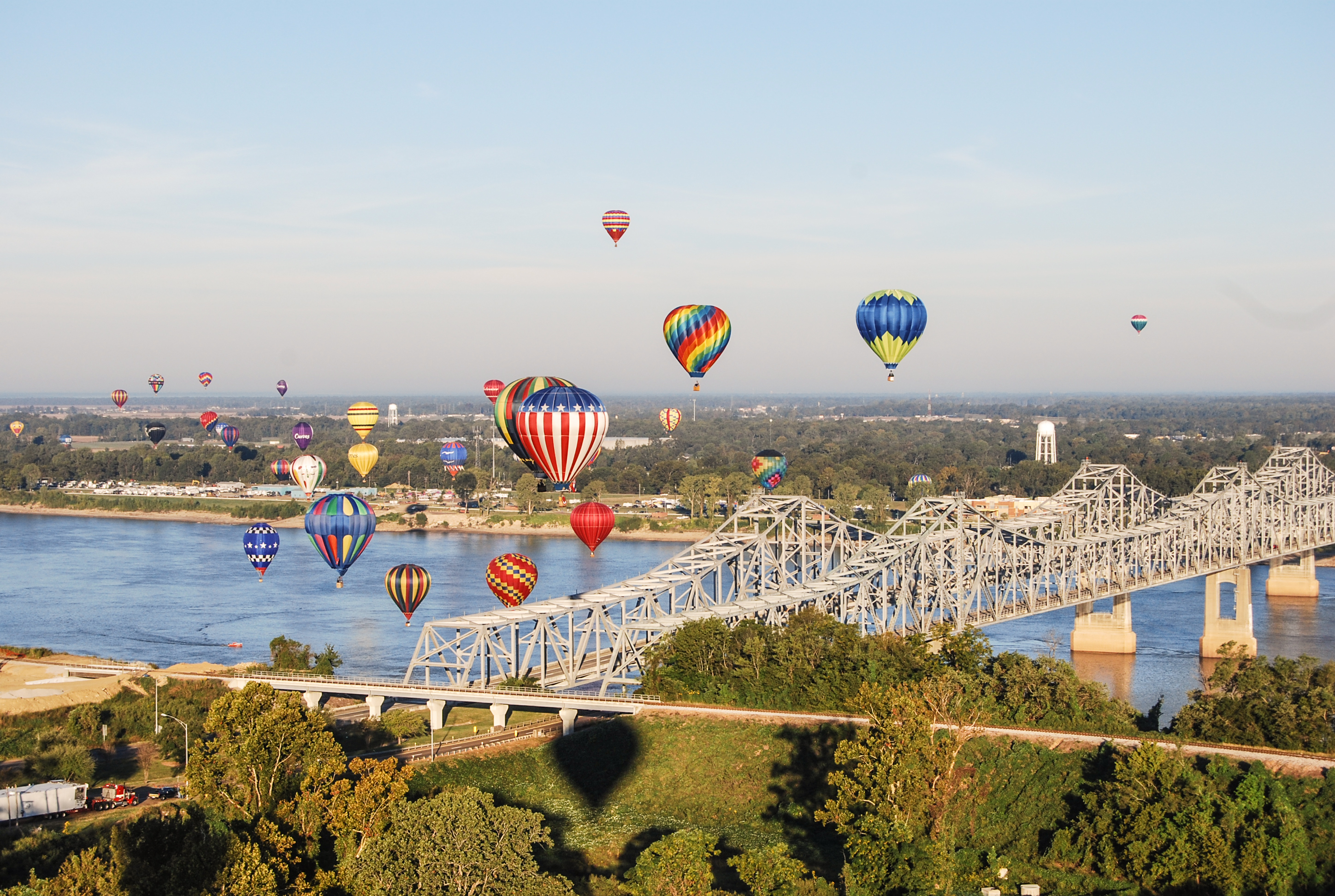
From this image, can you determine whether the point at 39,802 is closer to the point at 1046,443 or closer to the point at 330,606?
the point at 330,606

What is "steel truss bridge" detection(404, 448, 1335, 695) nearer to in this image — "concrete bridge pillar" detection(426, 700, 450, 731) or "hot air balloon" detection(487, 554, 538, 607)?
"concrete bridge pillar" detection(426, 700, 450, 731)

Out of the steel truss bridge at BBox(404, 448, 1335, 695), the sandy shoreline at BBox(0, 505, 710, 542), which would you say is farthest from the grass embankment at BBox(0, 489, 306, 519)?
the steel truss bridge at BBox(404, 448, 1335, 695)

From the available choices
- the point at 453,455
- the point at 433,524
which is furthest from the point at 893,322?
the point at 433,524

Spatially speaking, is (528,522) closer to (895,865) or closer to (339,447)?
(339,447)

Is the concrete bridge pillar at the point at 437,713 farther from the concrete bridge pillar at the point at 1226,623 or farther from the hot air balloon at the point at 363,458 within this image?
the hot air balloon at the point at 363,458

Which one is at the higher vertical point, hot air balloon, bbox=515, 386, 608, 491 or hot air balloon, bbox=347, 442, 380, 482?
hot air balloon, bbox=515, 386, 608, 491

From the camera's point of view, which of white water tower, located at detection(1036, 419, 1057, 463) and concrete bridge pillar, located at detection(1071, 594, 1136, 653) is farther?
white water tower, located at detection(1036, 419, 1057, 463)

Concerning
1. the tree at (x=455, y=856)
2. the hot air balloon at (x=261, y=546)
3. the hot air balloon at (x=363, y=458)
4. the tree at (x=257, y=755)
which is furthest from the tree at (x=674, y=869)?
the hot air balloon at (x=363, y=458)
